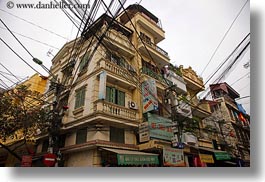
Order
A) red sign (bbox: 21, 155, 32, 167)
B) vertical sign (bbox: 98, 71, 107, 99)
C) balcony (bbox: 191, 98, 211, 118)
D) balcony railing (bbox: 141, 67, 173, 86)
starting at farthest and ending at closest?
1. balcony railing (bbox: 141, 67, 173, 86)
2. balcony (bbox: 191, 98, 211, 118)
3. vertical sign (bbox: 98, 71, 107, 99)
4. red sign (bbox: 21, 155, 32, 167)

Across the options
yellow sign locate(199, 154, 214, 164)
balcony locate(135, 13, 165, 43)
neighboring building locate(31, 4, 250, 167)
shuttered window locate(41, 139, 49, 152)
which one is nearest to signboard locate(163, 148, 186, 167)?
neighboring building locate(31, 4, 250, 167)

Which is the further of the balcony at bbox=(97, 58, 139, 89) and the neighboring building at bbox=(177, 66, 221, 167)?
the balcony at bbox=(97, 58, 139, 89)

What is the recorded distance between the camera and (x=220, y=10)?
236cm

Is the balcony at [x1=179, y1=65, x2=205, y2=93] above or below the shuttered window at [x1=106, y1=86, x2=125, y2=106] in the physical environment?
above

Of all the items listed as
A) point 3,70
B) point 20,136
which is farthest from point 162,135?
point 3,70

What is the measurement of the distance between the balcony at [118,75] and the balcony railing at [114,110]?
403 mm

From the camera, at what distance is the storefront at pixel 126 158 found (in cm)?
195

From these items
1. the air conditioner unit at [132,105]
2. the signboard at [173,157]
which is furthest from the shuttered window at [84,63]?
the signboard at [173,157]

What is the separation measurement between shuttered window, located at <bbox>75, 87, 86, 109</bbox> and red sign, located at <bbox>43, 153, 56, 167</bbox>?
58 cm

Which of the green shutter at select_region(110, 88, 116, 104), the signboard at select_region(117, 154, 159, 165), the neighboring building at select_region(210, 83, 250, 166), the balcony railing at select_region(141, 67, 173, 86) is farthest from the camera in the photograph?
the balcony railing at select_region(141, 67, 173, 86)

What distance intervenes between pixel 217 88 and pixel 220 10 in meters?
1.00

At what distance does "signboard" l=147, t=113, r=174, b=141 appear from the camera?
2.36m

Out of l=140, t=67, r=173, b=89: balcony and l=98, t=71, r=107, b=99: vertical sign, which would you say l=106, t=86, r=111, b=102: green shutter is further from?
l=140, t=67, r=173, b=89: balcony

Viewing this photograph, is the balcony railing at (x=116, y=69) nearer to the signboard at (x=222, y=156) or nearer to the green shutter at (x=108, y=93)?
the green shutter at (x=108, y=93)
